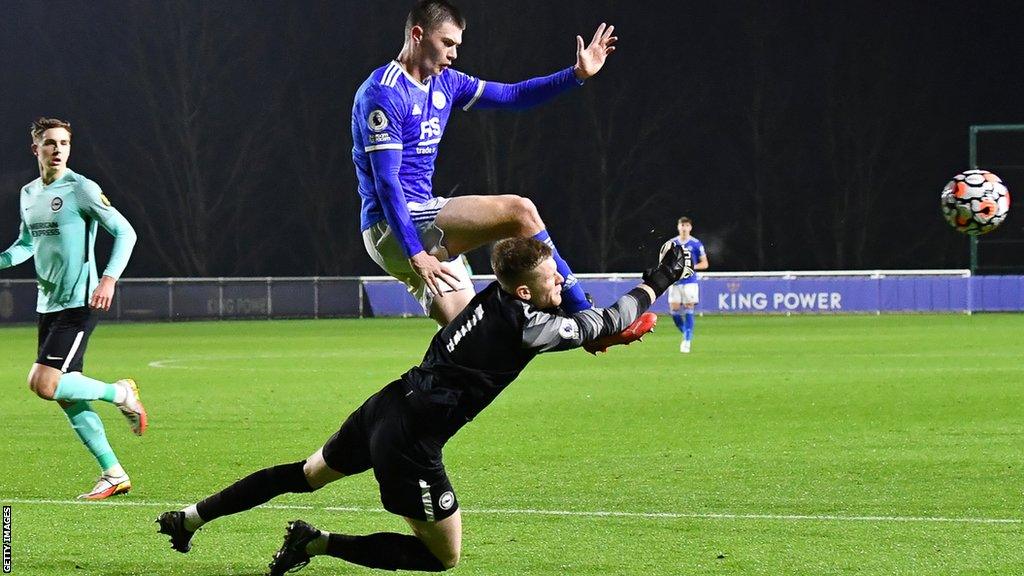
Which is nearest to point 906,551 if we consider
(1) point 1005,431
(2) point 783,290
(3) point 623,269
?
(1) point 1005,431

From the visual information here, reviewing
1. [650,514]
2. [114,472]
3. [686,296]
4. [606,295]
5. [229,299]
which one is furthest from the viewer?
[229,299]

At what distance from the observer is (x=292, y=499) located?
352 inches

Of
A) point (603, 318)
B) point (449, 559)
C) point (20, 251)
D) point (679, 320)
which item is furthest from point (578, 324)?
point (679, 320)

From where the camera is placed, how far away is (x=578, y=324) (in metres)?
6.30

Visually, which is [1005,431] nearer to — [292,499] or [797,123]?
Result: [292,499]

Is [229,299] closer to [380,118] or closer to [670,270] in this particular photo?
[380,118]

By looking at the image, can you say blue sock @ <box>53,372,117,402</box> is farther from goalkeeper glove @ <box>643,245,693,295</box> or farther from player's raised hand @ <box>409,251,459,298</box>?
goalkeeper glove @ <box>643,245,693,295</box>

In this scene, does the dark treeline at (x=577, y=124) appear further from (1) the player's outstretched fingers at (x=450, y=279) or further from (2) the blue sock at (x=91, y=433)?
(1) the player's outstretched fingers at (x=450, y=279)

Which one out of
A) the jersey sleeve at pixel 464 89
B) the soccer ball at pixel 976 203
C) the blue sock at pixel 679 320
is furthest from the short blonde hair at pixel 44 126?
the blue sock at pixel 679 320

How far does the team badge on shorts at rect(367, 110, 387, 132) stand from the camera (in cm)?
708

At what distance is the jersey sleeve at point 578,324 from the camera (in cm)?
614

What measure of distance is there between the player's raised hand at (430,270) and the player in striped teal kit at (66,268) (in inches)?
124

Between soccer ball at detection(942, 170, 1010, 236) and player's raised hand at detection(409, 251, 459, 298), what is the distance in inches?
331

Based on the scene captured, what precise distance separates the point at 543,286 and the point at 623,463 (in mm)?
4633
